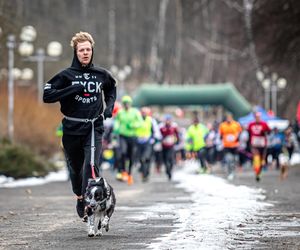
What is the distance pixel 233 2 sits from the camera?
5709 cm

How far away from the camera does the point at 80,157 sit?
11547 mm

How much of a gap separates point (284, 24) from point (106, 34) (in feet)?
161

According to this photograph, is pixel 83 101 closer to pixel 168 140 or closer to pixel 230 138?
pixel 168 140

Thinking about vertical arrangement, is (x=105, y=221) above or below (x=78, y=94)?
below

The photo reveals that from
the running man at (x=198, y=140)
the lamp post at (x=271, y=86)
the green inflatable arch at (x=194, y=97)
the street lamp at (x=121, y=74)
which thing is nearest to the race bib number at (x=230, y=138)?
the running man at (x=198, y=140)

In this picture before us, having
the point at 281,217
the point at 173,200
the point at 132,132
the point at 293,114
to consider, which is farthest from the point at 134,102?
the point at 281,217

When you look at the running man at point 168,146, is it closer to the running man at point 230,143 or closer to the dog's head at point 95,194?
the running man at point 230,143

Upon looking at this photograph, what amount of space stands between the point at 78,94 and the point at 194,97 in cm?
4683

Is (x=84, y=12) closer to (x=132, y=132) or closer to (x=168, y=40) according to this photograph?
(x=168, y=40)

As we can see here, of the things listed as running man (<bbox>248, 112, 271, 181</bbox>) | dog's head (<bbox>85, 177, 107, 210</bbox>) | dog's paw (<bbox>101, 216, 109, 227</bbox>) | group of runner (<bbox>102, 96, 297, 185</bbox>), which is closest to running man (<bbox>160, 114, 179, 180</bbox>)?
group of runner (<bbox>102, 96, 297, 185</bbox>)

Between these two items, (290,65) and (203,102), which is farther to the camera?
(203,102)

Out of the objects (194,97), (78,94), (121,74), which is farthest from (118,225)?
(121,74)

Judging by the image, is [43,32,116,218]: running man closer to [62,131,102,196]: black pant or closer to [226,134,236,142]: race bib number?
[62,131,102,196]: black pant

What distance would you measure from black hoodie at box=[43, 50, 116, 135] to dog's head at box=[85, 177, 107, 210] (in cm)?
78
